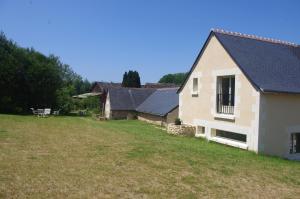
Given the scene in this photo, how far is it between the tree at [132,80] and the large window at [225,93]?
43.2m

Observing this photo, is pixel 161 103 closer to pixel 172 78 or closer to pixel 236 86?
pixel 236 86

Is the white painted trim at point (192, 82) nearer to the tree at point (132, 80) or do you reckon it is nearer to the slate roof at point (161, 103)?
the slate roof at point (161, 103)

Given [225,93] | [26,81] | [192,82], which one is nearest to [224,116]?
[225,93]

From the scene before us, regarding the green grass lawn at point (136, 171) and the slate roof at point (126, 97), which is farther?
the slate roof at point (126, 97)

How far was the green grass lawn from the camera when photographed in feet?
22.6

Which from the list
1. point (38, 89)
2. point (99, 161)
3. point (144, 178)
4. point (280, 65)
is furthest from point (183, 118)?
point (38, 89)

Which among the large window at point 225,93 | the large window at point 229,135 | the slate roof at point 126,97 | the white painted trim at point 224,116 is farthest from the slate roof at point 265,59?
the slate roof at point 126,97

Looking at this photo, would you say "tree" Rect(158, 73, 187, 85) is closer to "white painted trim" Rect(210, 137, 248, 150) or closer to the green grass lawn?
"white painted trim" Rect(210, 137, 248, 150)

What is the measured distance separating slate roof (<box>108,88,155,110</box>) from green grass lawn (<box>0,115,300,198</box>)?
700 inches

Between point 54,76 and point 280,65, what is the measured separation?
2399 centimetres

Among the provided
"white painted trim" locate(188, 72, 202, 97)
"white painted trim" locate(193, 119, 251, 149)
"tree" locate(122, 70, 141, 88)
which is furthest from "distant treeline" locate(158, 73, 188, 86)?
"white painted trim" locate(193, 119, 251, 149)

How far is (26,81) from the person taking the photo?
30594mm

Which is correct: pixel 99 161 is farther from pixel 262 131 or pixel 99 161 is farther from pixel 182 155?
pixel 262 131

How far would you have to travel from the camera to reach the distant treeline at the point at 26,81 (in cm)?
2959
